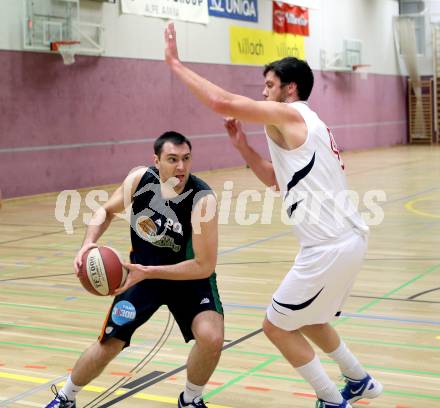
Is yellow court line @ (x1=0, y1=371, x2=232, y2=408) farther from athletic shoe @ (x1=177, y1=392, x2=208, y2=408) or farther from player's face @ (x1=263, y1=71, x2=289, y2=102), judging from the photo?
player's face @ (x1=263, y1=71, x2=289, y2=102)

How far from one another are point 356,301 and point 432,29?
71.7 feet

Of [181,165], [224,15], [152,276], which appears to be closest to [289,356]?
[152,276]

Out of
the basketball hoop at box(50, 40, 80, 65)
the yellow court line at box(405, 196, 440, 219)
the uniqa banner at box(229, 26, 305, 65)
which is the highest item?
the uniqa banner at box(229, 26, 305, 65)

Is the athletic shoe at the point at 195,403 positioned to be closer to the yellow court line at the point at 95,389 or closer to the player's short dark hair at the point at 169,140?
the yellow court line at the point at 95,389

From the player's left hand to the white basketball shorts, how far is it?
583 millimetres

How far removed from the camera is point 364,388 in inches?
148

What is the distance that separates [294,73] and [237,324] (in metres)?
2.46

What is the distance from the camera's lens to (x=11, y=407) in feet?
12.8

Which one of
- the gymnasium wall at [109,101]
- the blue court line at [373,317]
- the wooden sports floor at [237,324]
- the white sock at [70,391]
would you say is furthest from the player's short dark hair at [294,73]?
the gymnasium wall at [109,101]

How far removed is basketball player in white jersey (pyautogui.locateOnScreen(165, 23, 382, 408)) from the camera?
3336mm

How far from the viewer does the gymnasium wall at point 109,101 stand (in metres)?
12.7

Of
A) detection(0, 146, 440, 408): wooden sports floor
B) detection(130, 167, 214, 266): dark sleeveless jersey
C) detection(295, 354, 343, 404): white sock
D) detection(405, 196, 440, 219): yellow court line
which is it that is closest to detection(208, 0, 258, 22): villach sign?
detection(405, 196, 440, 219): yellow court line

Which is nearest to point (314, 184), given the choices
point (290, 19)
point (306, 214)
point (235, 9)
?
point (306, 214)

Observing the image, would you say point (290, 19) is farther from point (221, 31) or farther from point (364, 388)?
point (364, 388)
